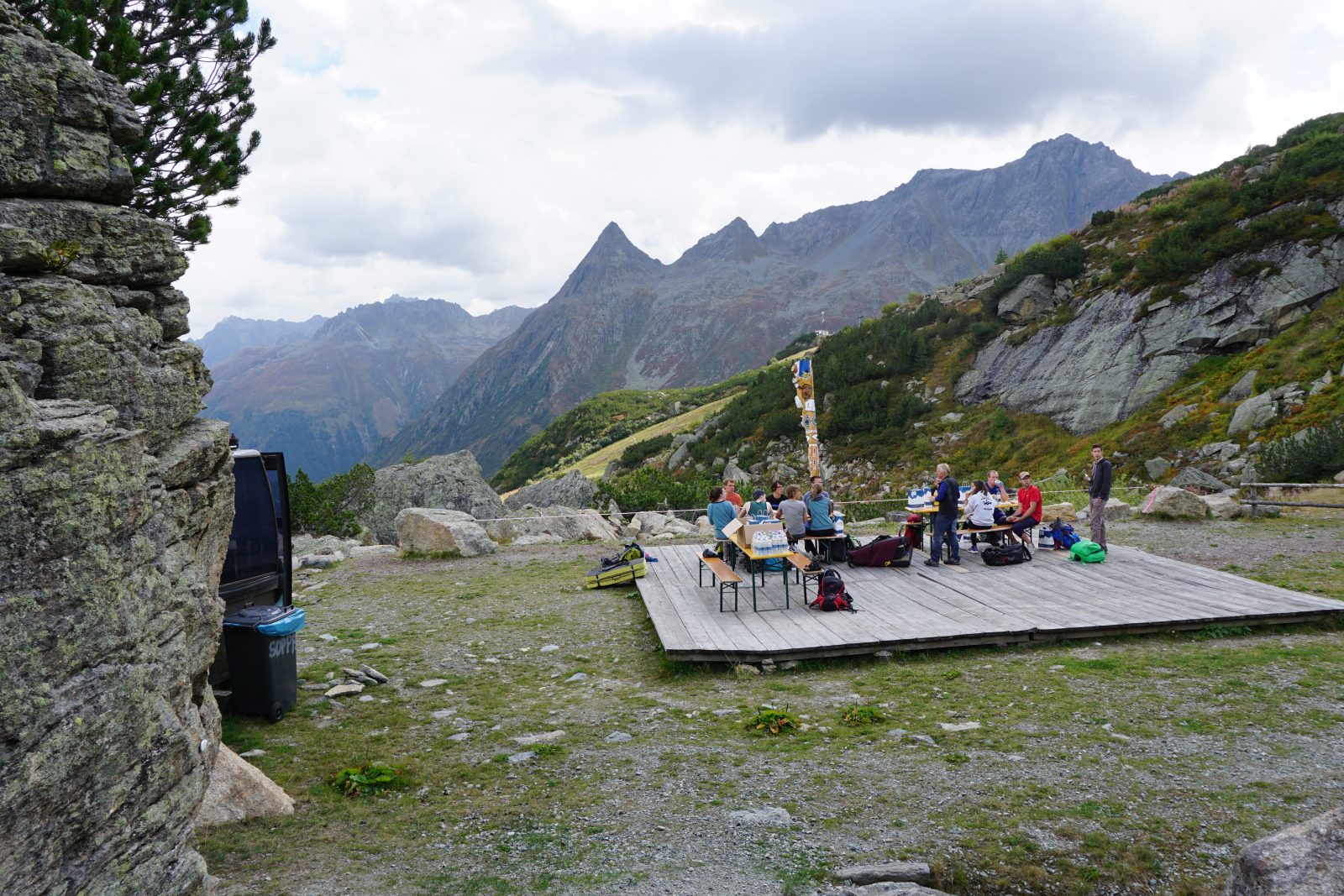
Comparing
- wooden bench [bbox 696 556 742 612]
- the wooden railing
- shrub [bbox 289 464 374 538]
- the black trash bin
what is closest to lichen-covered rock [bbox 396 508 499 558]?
shrub [bbox 289 464 374 538]

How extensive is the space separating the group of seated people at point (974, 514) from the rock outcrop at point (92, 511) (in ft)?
38.7

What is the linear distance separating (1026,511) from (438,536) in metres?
14.0

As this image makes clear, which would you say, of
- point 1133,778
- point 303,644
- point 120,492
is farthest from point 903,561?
point 120,492

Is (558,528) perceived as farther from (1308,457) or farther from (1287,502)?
(1308,457)

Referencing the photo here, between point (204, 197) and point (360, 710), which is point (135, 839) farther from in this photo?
point (204, 197)

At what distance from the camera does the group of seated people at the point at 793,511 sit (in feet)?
46.0

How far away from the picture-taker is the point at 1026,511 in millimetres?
14602

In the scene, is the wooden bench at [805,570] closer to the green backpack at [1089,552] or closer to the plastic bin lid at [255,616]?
the green backpack at [1089,552]

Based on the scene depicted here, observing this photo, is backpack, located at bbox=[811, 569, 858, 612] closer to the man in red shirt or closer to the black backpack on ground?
the black backpack on ground

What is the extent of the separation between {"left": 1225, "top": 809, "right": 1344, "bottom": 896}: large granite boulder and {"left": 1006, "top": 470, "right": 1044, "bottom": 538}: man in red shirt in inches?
455

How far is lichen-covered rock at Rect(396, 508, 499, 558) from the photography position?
19469 millimetres

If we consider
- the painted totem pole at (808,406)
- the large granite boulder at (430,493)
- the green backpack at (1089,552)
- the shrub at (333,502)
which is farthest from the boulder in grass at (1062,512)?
the shrub at (333,502)

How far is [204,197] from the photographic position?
10617mm

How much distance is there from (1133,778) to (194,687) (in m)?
7.07
